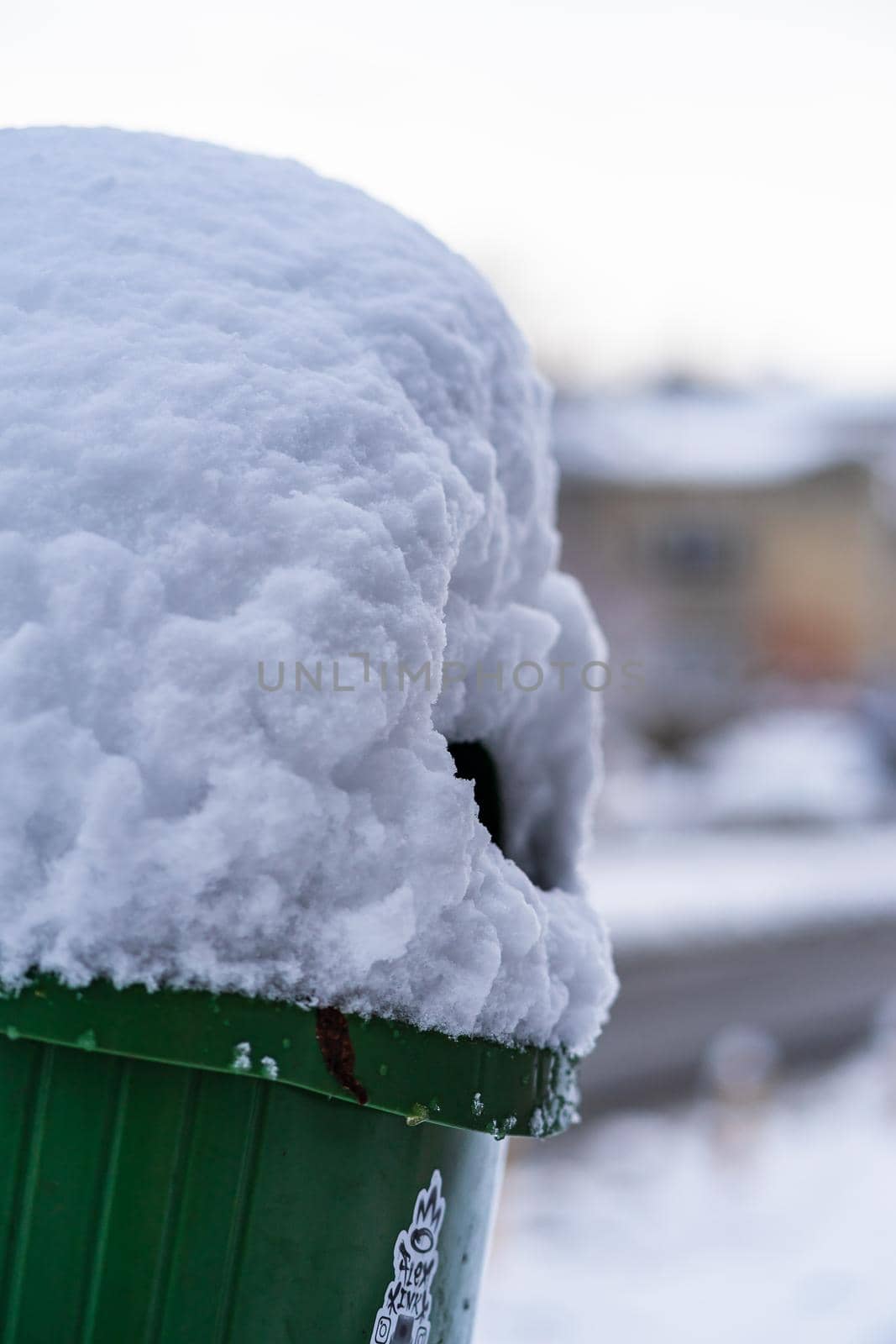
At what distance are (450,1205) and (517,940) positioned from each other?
307 millimetres

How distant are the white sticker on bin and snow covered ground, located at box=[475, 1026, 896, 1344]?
107 inches

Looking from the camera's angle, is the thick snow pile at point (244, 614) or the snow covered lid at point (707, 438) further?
the snow covered lid at point (707, 438)

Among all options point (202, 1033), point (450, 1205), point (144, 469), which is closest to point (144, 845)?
point (202, 1033)

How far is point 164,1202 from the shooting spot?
1092mm

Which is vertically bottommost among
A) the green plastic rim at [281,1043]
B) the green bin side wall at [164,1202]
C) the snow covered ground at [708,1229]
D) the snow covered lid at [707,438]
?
the snow covered ground at [708,1229]

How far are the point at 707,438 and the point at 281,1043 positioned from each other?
2535 centimetres

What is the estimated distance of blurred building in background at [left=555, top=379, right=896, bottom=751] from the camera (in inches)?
949

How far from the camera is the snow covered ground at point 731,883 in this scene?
861cm

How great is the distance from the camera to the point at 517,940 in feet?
4.01

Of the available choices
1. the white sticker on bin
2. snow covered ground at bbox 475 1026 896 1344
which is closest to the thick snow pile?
the white sticker on bin

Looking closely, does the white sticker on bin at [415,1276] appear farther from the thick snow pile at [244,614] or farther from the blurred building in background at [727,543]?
the blurred building in background at [727,543]

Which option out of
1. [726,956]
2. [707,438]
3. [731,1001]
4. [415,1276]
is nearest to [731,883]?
[726,956]

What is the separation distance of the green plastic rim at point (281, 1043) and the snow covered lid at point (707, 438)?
74.6 feet

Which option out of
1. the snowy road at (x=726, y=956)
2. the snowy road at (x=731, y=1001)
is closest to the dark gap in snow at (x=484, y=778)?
the snowy road at (x=731, y=1001)
